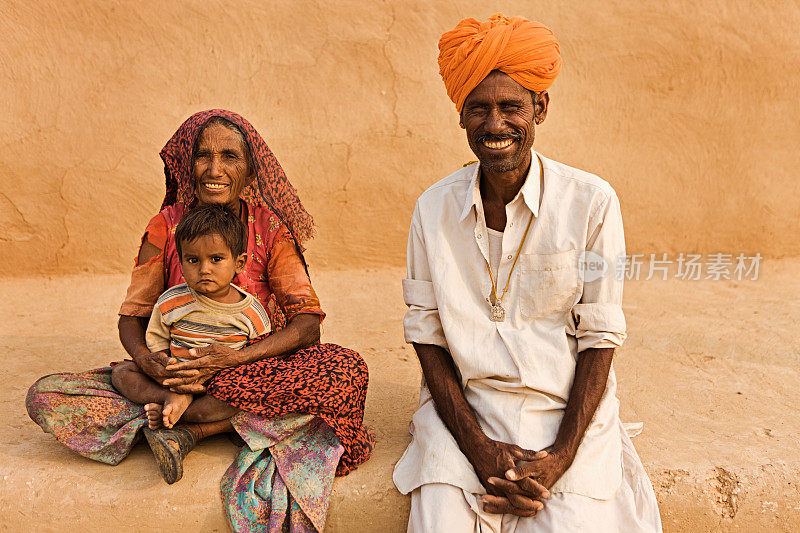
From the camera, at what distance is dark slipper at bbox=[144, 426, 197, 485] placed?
2.65 m

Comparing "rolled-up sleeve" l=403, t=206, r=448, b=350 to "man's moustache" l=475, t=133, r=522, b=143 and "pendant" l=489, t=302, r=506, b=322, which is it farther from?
"man's moustache" l=475, t=133, r=522, b=143

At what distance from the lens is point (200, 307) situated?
286 cm

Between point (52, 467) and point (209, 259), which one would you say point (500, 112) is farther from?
point (52, 467)

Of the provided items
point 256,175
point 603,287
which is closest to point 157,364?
point 256,175

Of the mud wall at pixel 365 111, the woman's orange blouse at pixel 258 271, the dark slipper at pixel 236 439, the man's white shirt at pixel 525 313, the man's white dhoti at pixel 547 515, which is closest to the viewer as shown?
the man's white dhoti at pixel 547 515

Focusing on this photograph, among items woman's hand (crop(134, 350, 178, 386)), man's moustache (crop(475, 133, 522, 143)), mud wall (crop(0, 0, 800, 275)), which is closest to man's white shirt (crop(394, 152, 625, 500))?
man's moustache (crop(475, 133, 522, 143))

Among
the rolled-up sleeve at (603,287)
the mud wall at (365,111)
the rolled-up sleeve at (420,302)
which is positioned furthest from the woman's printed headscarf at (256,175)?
the mud wall at (365,111)

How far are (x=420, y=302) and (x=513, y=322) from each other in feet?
1.14

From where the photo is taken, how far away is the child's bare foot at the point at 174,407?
269 centimetres

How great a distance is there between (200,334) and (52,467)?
29.9 inches

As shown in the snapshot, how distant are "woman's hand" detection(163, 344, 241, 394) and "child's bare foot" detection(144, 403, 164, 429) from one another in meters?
0.08

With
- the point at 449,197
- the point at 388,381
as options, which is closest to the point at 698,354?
the point at 388,381

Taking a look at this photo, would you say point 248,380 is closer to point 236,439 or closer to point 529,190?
point 236,439

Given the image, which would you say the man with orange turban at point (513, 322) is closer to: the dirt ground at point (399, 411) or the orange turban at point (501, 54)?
the orange turban at point (501, 54)
